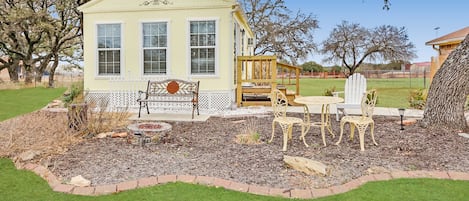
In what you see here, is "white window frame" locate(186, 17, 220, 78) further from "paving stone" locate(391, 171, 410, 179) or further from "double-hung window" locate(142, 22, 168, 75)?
"paving stone" locate(391, 171, 410, 179)

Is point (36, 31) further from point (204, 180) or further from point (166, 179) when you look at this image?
point (204, 180)

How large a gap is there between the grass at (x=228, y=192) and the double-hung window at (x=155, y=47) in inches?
255

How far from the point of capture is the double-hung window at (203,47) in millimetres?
9750

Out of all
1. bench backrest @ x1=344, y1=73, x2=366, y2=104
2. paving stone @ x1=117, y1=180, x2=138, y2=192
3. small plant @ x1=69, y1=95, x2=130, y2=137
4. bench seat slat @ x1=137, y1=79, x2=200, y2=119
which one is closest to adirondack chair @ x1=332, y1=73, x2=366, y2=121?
bench backrest @ x1=344, y1=73, x2=366, y2=104

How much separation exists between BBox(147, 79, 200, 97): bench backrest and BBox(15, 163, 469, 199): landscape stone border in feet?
17.1

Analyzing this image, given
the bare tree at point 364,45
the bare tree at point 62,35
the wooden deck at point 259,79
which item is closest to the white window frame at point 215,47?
the wooden deck at point 259,79

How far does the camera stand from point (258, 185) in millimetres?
3744

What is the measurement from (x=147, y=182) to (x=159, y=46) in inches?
267

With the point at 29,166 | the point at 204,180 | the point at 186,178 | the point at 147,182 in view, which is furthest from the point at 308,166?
the point at 29,166

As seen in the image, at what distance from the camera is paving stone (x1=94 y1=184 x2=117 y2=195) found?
3578mm

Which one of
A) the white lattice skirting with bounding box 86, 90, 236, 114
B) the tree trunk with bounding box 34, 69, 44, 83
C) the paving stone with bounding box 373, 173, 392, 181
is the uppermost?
the tree trunk with bounding box 34, 69, 44, 83

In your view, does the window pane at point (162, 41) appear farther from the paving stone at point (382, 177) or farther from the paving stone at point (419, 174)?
the paving stone at point (419, 174)

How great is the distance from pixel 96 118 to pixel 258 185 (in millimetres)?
3774

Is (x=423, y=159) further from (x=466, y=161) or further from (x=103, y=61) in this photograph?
(x=103, y=61)
